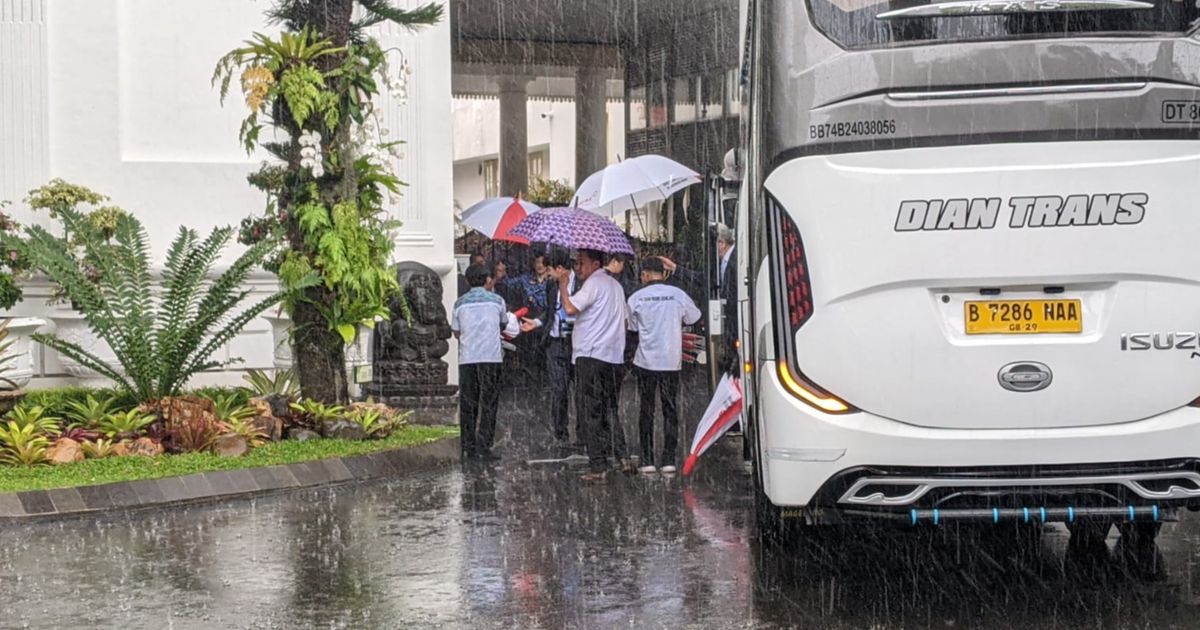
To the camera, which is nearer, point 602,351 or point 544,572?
point 544,572

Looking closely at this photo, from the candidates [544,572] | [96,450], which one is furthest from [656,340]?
[96,450]

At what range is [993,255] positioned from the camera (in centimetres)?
707

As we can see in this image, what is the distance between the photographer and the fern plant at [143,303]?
12.4 meters

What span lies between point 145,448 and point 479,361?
2712mm

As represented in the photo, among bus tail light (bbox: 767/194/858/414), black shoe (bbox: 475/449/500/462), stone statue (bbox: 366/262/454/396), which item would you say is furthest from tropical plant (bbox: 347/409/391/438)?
bus tail light (bbox: 767/194/858/414)

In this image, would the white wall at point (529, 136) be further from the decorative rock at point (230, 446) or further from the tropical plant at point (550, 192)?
the decorative rock at point (230, 446)

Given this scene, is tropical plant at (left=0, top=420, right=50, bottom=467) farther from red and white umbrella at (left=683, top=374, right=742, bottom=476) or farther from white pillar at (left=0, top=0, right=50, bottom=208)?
white pillar at (left=0, top=0, right=50, bottom=208)

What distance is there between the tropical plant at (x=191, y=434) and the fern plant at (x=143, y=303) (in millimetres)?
559

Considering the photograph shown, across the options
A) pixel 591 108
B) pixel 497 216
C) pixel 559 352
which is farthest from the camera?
pixel 591 108

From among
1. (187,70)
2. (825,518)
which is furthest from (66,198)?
(825,518)

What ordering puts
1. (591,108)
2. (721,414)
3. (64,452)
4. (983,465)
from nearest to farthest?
(983,465) < (721,414) < (64,452) < (591,108)

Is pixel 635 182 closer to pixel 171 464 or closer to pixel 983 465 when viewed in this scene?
pixel 171 464

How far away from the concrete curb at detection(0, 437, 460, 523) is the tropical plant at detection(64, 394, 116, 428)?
5.80ft

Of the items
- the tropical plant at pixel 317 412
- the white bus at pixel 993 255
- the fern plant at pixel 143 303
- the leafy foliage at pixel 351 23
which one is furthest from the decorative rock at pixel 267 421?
the white bus at pixel 993 255
